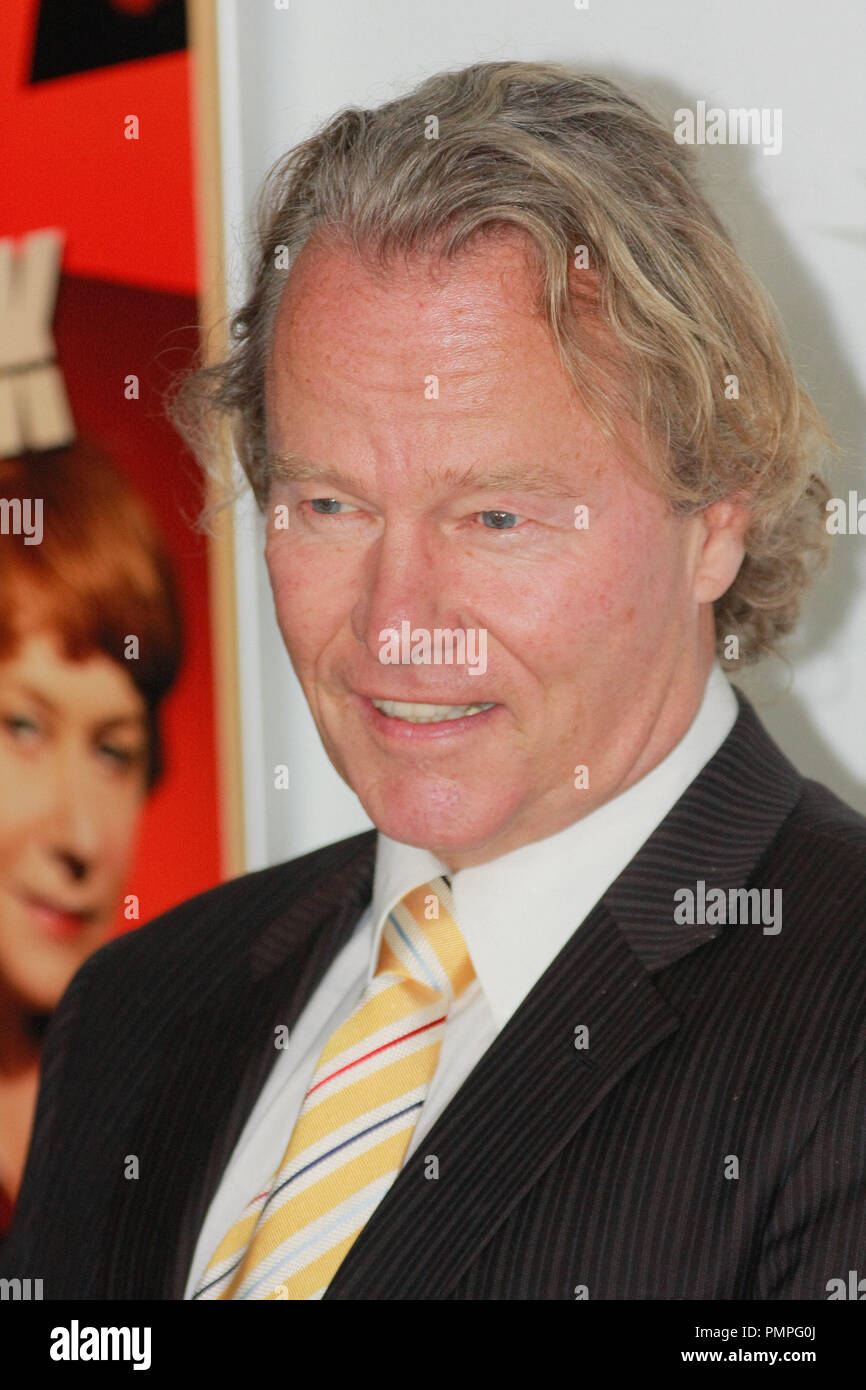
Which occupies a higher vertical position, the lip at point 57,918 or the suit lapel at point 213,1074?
the lip at point 57,918

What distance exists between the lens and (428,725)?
1136mm

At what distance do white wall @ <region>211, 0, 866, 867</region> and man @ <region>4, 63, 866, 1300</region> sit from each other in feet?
1.52

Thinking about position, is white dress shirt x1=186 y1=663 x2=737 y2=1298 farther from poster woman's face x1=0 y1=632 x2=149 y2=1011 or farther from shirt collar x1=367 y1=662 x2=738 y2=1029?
poster woman's face x1=0 y1=632 x2=149 y2=1011

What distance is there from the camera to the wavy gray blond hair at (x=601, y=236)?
42.3 inches

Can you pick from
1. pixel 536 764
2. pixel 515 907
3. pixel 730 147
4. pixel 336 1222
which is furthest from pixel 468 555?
pixel 730 147

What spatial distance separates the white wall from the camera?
5.26 ft

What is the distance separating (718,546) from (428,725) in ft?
0.88

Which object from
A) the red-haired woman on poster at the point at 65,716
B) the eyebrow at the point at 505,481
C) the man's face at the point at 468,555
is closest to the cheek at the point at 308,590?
the man's face at the point at 468,555

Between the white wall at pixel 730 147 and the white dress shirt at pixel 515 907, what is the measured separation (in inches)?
20.5

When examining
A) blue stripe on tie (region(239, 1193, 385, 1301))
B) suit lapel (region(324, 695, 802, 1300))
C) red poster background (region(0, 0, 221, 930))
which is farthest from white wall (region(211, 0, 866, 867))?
blue stripe on tie (region(239, 1193, 385, 1301))

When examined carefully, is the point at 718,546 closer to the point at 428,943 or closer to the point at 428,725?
the point at 428,725

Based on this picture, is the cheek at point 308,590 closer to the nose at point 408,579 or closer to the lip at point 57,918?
the nose at point 408,579

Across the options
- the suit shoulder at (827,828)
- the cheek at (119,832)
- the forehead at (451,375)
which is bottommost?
the suit shoulder at (827,828)
